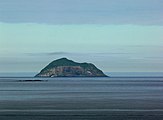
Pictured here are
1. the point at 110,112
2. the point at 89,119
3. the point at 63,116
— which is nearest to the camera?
the point at 89,119

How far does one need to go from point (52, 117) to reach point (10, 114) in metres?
6.47

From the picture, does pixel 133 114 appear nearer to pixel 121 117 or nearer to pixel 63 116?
pixel 121 117

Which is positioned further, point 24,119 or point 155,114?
point 155,114

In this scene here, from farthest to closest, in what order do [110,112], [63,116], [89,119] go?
[110,112] → [63,116] → [89,119]

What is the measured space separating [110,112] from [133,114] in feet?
11.7

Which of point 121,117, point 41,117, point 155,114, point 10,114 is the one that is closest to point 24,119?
point 41,117

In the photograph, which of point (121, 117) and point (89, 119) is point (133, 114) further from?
point (89, 119)

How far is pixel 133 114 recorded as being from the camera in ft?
181

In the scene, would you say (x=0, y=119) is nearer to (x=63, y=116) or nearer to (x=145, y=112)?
(x=63, y=116)

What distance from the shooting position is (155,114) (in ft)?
183

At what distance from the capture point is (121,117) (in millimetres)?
51938

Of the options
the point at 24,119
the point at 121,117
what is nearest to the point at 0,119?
the point at 24,119

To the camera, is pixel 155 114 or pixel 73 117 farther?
pixel 155 114

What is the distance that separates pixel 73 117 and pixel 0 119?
7857mm
